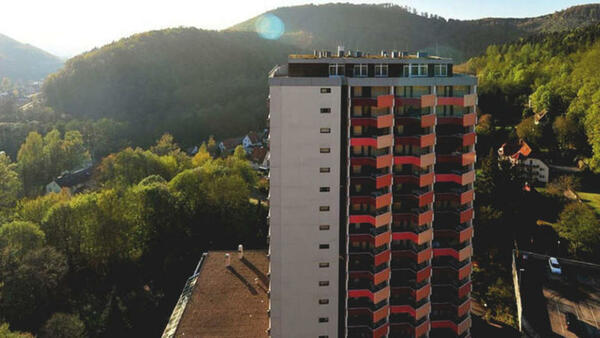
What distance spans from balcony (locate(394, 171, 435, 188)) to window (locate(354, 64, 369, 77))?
6538mm

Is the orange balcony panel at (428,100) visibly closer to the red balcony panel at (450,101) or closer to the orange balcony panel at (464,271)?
the red balcony panel at (450,101)

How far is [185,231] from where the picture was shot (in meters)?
53.0

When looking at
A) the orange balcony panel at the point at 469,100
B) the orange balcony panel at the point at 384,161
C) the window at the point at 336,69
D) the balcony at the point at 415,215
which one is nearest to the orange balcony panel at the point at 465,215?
the balcony at the point at 415,215

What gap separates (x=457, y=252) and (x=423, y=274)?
2690 millimetres

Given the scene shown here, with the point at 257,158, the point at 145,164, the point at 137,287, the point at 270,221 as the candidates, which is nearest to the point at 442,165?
the point at 270,221

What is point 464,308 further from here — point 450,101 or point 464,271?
point 450,101

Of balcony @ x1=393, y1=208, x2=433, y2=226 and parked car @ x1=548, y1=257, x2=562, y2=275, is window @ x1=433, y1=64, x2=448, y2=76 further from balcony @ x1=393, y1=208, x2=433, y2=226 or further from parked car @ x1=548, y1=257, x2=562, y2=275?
parked car @ x1=548, y1=257, x2=562, y2=275

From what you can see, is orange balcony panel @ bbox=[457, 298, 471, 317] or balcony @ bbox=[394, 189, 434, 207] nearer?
balcony @ bbox=[394, 189, 434, 207]

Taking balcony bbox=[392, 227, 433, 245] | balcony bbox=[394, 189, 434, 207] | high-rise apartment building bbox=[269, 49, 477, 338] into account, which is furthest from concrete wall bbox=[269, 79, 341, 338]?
balcony bbox=[394, 189, 434, 207]

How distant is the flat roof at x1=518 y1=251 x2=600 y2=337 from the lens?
108 feet

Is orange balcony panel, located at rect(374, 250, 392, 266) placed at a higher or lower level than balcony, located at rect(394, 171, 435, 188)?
lower

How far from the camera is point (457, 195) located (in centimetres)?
2859

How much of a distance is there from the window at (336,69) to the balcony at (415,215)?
9.33 m

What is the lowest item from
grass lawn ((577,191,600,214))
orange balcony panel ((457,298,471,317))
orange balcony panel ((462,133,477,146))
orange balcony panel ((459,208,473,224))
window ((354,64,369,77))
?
orange balcony panel ((457,298,471,317))
